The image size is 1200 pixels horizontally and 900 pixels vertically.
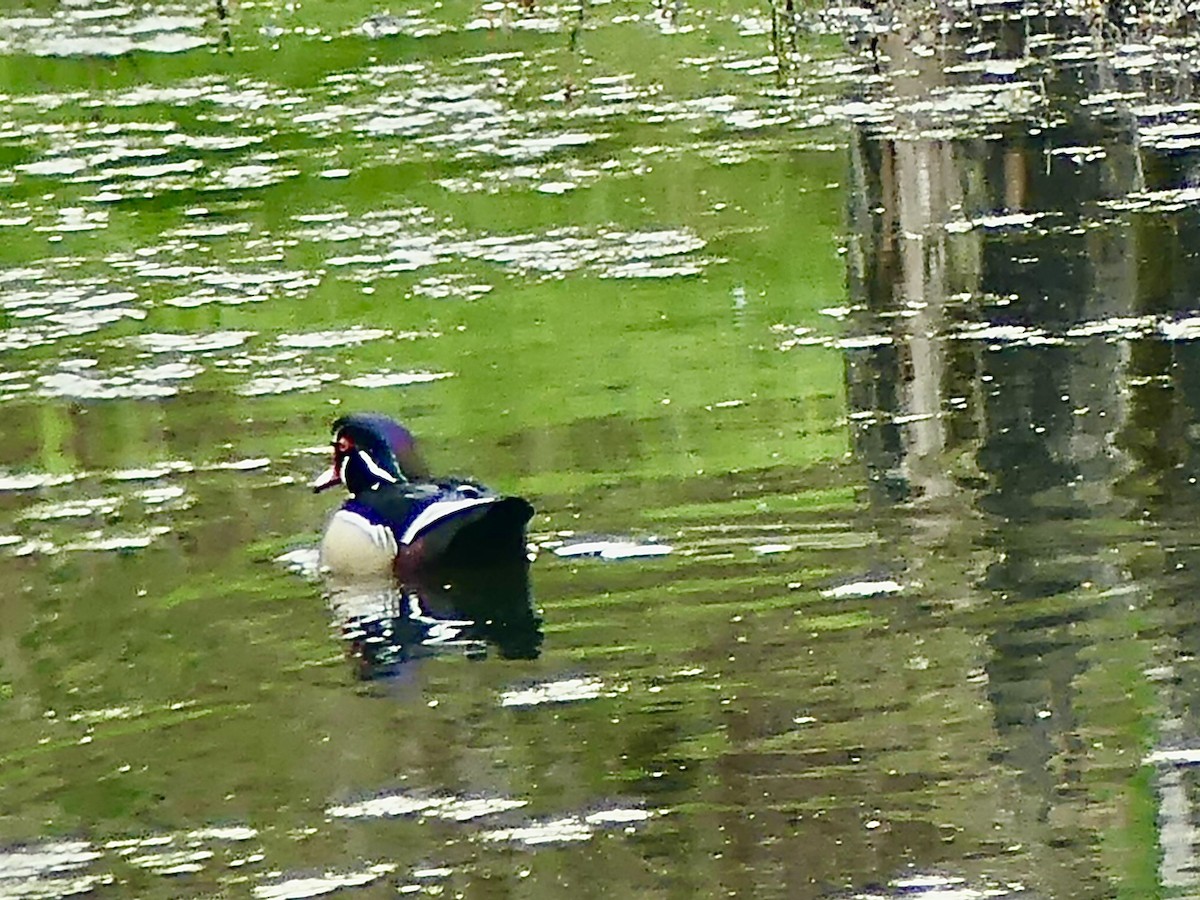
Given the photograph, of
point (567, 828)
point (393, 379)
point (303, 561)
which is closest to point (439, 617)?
point (303, 561)

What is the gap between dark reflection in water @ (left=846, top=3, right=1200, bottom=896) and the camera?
21.4ft

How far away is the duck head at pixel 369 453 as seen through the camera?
8625mm

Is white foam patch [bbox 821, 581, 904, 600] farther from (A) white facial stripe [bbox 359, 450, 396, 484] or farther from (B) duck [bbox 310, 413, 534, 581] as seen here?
(A) white facial stripe [bbox 359, 450, 396, 484]

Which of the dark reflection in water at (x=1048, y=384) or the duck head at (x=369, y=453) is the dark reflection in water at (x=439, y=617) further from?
the dark reflection in water at (x=1048, y=384)

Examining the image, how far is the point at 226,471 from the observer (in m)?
9.34

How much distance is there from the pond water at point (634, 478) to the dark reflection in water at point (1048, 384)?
0.08 ft

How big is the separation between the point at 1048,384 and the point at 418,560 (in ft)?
8.65

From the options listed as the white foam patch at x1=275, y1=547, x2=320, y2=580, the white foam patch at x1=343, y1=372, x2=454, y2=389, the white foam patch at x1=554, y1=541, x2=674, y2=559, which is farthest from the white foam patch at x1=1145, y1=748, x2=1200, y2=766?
the white foam patch at x1=343, y1=372, x2=454, y2=389

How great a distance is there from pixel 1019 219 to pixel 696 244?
55.5 inches

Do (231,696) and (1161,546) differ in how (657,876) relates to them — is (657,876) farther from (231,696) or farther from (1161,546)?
(1161,546)

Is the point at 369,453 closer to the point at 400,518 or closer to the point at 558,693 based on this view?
the point at 400,518

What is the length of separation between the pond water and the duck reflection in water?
1.4 inches

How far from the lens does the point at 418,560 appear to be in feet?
26.8

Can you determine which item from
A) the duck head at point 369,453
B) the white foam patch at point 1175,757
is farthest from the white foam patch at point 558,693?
the duck head at point 369,453
